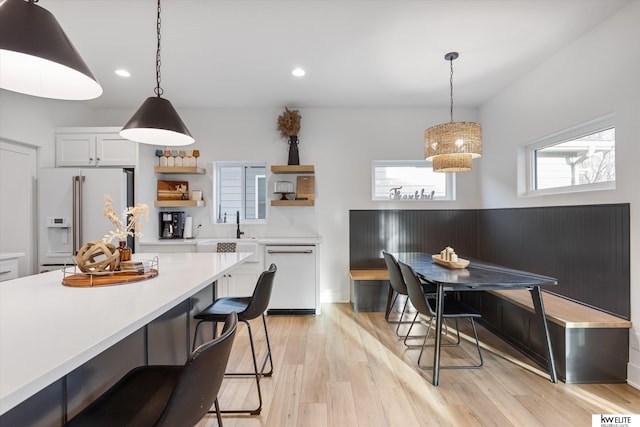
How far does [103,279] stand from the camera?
145cm

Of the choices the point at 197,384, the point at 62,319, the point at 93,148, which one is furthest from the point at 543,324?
the point at 93,148

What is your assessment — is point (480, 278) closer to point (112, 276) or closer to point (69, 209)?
point (112, 276)

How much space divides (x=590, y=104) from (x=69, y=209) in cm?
516

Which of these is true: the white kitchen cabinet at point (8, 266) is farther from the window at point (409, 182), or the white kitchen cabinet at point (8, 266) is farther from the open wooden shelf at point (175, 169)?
the window at point (409, 182)

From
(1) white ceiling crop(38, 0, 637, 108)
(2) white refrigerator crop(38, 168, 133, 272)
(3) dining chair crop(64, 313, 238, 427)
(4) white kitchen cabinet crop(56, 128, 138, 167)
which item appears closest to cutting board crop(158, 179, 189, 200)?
(4) white kitchen cabinet crop(56, 128, 138, 167)

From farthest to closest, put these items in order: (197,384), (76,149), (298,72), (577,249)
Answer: (76,149) → (298,72) → (577,249) → (197,384)

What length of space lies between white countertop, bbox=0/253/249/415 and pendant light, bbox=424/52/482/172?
2.17 metres

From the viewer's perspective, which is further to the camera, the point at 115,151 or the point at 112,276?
the point at 115,151

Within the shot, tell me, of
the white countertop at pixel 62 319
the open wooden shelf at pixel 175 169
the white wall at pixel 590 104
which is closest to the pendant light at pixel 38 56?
the white countertop at pixel 62 319

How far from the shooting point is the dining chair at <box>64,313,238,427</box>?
0.78 meters

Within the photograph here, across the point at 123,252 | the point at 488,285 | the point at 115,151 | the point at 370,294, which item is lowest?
the point at 370,294

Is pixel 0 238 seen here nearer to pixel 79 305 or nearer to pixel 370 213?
pixel 79 305

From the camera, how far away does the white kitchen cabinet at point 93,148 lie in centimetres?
365

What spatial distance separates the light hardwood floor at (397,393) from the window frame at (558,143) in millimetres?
1551
